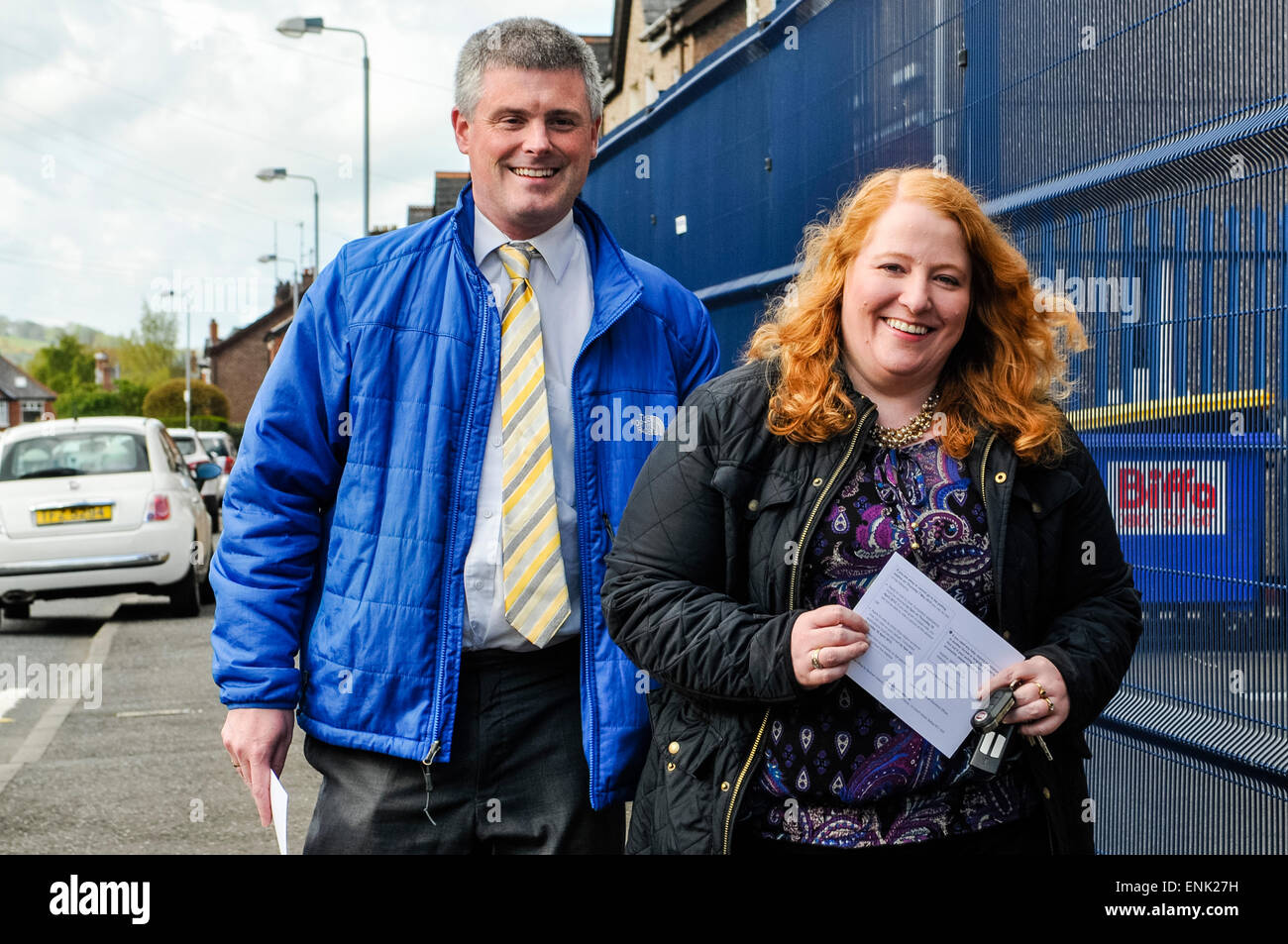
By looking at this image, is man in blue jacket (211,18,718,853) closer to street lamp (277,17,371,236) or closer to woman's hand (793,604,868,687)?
woman's hand (793,604,868,687)

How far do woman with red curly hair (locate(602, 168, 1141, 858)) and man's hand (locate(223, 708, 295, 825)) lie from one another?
712mm

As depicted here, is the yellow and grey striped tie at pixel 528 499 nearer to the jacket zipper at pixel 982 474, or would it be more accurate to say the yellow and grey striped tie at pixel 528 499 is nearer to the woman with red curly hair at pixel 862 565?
the woman with red curly hair at pixel 862 565

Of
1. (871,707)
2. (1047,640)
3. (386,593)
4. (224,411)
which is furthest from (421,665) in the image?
(224,411)

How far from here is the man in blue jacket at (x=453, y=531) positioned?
2.69 metres

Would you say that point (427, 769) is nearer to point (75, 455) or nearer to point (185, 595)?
point (185, 595)

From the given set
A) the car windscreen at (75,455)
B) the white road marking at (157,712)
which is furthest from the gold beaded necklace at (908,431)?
the car windscreen at (75,455)

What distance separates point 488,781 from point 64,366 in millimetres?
129861

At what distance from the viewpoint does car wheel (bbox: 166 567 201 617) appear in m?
12.5

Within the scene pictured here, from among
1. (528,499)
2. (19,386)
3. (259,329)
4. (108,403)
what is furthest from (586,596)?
(19,386)

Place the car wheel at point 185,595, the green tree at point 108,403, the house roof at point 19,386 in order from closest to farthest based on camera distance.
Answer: the car wheel at point 185,595
the green tree at point 108,403
the house roof at point 19,386

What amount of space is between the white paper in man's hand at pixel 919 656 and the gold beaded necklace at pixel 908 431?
0.22 meters

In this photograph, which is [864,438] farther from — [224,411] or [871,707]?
[224,411]
